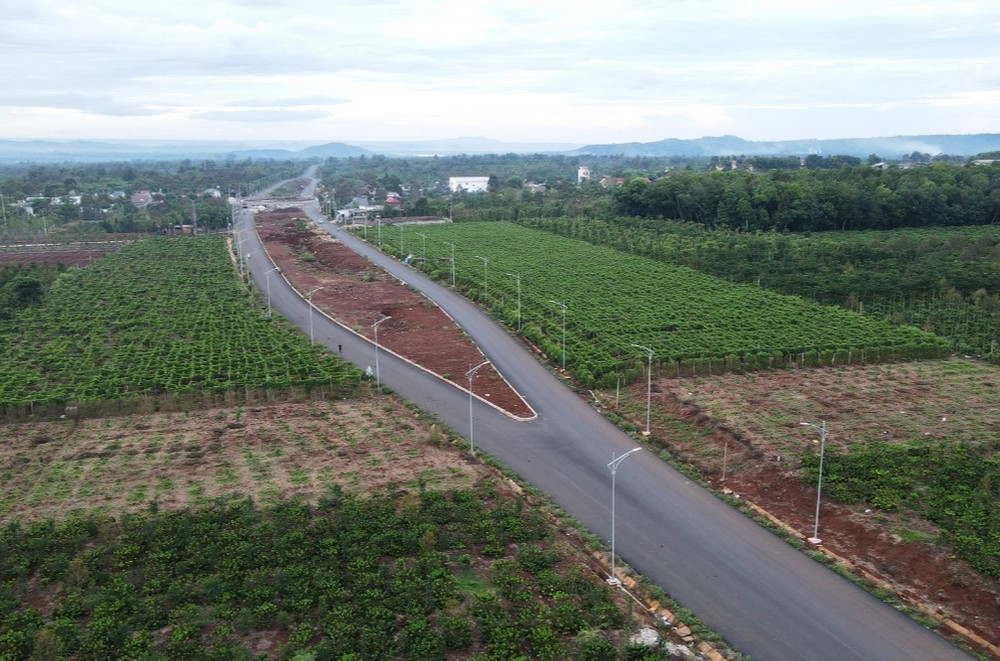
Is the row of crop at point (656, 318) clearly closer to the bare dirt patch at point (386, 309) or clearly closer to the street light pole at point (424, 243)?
the street light pole at point (424, 243)

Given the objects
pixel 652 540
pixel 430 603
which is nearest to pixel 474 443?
pixel 652 540

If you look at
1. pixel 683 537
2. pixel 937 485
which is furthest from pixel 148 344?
pixel 937 485

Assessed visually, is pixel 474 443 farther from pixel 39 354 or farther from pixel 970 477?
pixel 39 354

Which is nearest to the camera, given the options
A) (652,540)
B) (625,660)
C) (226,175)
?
(625,660)

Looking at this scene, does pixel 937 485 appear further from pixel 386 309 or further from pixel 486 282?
pixel 486 282

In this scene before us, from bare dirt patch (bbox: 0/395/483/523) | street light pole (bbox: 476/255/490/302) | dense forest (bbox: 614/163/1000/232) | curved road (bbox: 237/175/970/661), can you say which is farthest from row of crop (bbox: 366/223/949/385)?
dense forest (bbox: 614/163/1000/232)

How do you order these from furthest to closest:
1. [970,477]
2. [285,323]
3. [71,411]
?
[285,323] → [71,411] → [970,477]

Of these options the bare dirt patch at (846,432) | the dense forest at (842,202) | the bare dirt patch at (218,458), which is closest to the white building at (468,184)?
the dense forest at (842,202)

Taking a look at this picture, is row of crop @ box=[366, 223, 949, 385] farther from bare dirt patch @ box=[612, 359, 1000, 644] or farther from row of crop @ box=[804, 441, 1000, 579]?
row of crop @ box=[804, 441, 1000, 579]
